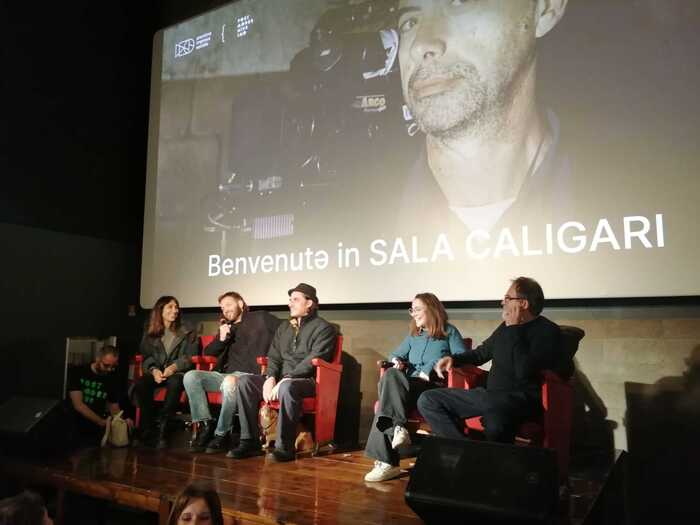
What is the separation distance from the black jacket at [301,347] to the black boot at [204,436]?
49 cm

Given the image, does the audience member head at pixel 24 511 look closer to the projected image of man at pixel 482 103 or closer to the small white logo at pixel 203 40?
the projected image of man at pixel 482 103

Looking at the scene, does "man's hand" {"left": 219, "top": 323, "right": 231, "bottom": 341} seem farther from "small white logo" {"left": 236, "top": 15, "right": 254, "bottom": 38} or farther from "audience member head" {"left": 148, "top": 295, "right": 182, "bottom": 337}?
"small white logo" {"left": 236, "top": 15, "right": 254, "bottom": 38}

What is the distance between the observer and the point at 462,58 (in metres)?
3.73

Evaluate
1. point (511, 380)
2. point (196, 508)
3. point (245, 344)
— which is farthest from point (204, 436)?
point (196, 508)

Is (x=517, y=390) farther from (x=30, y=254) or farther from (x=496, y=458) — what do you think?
(x=30, y=254)

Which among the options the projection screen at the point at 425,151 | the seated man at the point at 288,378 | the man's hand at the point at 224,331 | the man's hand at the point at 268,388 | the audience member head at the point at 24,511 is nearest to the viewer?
the audience member head at the point at 24,511

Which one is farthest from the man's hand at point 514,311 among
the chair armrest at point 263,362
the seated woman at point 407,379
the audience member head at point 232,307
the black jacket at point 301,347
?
the audience member head at point 232,307

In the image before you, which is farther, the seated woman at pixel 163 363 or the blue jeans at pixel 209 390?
the seated woman at pixel 163 363

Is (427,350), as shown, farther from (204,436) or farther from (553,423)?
(204,436)

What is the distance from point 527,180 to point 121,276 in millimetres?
4010

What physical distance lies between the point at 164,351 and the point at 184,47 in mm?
2859

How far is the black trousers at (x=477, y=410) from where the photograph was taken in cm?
250

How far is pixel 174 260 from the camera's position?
16.6 feet

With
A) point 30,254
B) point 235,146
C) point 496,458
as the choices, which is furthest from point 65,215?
point 496,458
